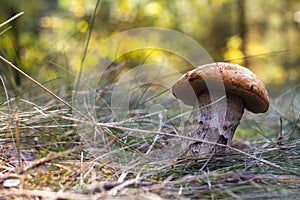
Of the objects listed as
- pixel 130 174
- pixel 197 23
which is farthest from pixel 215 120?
pixel 197 23

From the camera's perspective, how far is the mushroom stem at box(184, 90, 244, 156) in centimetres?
141

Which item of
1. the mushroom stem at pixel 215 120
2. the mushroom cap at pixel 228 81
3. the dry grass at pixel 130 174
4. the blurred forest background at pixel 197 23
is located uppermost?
the blurred forest background at pixel 197 23

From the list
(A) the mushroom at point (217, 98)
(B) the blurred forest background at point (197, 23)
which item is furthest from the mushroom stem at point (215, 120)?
(B) the blurred forest background at point (197, 23)

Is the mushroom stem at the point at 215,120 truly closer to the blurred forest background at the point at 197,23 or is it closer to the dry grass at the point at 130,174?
the dry grass at the point at 130,174

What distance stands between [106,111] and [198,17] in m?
6.39

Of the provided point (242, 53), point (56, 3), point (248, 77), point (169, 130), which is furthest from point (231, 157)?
point (242, 53)

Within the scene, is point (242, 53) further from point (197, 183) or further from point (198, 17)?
point (197, 183)

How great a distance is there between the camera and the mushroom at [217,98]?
4.27ft

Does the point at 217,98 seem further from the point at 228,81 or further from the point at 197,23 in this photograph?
the point at 197,23

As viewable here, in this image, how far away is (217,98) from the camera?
141 centimetres

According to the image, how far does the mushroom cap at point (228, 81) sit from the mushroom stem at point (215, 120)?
4 cm

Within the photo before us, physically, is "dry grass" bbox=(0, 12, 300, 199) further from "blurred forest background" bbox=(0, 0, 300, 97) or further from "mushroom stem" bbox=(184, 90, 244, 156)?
"blurred forest background" bbox=(0, 0, 300, 97)

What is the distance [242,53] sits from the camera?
7.00 metres

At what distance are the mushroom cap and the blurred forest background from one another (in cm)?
329
